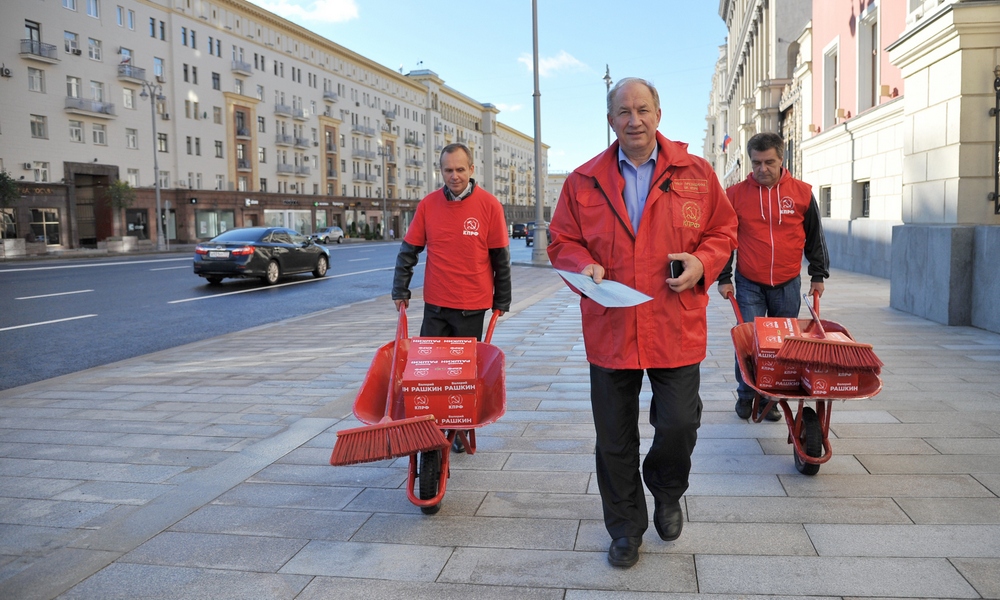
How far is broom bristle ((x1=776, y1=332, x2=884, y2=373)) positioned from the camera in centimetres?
395

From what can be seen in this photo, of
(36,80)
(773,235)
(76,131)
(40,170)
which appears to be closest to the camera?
(773,235)

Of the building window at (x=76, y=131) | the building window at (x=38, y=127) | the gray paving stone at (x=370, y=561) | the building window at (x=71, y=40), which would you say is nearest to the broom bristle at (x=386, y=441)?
the gray paving stone at (x=370, y=561)

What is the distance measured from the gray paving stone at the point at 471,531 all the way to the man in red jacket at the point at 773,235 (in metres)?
2.10

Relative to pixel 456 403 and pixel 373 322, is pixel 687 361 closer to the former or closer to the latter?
pixel 456 403

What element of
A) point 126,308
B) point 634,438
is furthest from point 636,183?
point 126,308

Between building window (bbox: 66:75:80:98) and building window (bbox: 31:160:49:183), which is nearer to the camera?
building window (bbox: 31:160:49:183)

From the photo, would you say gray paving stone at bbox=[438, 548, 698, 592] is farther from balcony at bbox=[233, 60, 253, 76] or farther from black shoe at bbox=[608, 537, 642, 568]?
balcony at bbox=[233, 60, 253, 76]

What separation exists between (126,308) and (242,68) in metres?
56.3

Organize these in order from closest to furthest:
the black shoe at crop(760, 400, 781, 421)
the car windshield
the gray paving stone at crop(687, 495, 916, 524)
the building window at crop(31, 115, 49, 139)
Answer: the gray paving stone at crop(687, 495, 916, 524) → the black shoe at crop(760, 400, 781, 421) → the car windshield → the building window at crop(31, 115, 49, 139)

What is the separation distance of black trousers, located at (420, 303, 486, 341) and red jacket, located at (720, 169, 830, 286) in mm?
1585

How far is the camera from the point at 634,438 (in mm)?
3342

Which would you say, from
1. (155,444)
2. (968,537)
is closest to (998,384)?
(968,537)

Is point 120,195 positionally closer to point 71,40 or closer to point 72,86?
point 72,86

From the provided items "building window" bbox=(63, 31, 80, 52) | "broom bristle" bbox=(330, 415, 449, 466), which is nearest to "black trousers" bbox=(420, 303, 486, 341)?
"broom bristle" bbox=(330, 415, 449, 466)
